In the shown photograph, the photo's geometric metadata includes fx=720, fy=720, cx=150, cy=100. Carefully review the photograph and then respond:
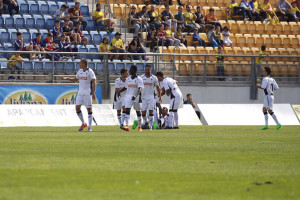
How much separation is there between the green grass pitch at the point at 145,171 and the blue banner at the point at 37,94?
42.9ft

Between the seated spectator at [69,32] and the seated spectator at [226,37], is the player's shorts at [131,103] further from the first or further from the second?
the seated spectator at [226,37]

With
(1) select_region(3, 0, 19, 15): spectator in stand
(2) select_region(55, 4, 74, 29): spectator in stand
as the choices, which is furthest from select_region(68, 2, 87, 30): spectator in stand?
(1) select_region(3, 0, 19, 15): spectator in stand

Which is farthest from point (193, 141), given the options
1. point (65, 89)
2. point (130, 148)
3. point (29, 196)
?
point (65, 89)

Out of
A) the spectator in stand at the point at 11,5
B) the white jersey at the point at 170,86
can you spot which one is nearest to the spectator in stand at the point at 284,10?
the spectator in stand at the point at 11,5

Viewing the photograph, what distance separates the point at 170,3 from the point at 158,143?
22.1m

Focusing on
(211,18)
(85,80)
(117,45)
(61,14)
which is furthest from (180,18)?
(85,80)

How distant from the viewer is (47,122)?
88.6 ft

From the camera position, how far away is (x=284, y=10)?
41.2 meters

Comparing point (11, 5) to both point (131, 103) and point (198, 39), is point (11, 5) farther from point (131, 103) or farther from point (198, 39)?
point (131, 103)

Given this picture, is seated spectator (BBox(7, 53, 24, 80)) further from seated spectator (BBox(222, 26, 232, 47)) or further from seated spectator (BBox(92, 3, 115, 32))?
seated spectator (BBox(222, 26, 232, 47))

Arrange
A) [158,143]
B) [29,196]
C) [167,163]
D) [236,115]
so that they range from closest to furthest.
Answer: [29,196]
[167,163]
[158,143]
[236,115]

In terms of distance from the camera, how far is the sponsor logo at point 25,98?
92.2 feet

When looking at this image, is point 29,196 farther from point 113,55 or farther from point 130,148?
point 113,55

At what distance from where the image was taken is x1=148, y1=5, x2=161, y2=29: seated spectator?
34031mm
